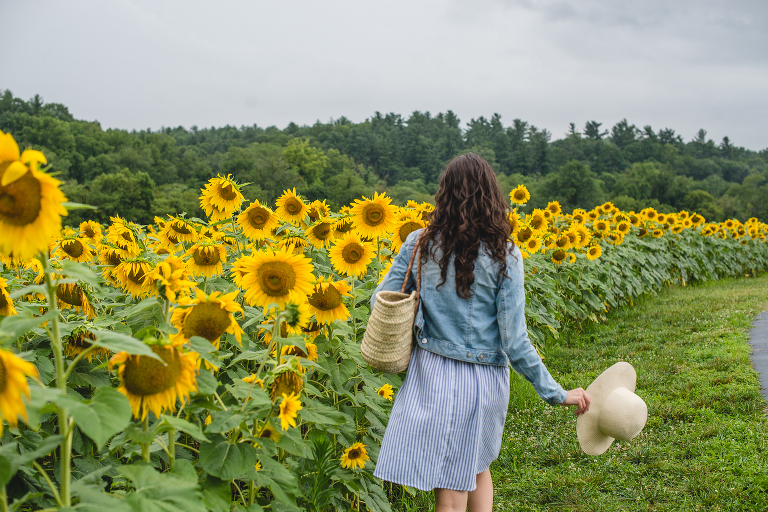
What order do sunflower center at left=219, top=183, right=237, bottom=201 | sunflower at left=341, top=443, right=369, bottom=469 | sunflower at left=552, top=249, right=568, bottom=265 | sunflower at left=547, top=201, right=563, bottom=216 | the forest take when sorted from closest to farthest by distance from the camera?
1. sunflower at left=341, top=443, right=369, bottom=469
2. sunflower center at left=219, top=183, right=237, bottom=201
3. sunflower at left=552, top=249, right=568, bottom=265
4. sunflower at left=547, top=201, right=563, bottom=216
5. the forest

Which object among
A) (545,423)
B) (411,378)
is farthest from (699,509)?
(411,378)

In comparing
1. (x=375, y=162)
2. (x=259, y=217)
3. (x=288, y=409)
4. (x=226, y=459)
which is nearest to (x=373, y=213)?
(x=259, y=217)

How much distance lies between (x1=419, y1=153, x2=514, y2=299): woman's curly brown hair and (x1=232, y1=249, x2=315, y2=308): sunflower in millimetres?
567

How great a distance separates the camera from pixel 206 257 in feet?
9.53

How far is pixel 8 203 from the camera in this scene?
1.13 m

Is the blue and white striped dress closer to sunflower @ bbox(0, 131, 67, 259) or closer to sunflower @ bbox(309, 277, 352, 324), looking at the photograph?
sunflower @ bbox(309, 277, 352, 324)

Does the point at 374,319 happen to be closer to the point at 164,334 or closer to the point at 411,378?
the point at 411,378

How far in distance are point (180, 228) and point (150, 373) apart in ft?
8.42

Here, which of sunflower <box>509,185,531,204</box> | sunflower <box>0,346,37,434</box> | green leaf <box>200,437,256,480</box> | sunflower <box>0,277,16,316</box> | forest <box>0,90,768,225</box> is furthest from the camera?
forest <box>0,90,768,225</box>

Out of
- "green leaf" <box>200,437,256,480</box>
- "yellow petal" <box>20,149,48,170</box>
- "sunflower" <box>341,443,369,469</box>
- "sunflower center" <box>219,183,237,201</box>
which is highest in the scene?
"yellow petal" <box>20,149,48,170</box>

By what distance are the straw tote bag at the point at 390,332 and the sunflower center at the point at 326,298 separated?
184 mm

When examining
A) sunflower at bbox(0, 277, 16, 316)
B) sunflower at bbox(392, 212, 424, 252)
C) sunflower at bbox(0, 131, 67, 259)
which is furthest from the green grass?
sunflower at bbox(0, 131, 67, 259)

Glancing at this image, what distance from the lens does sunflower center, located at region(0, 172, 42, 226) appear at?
112 cm

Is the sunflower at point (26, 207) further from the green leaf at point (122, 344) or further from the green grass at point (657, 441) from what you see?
the green grass at point (657, 441)
